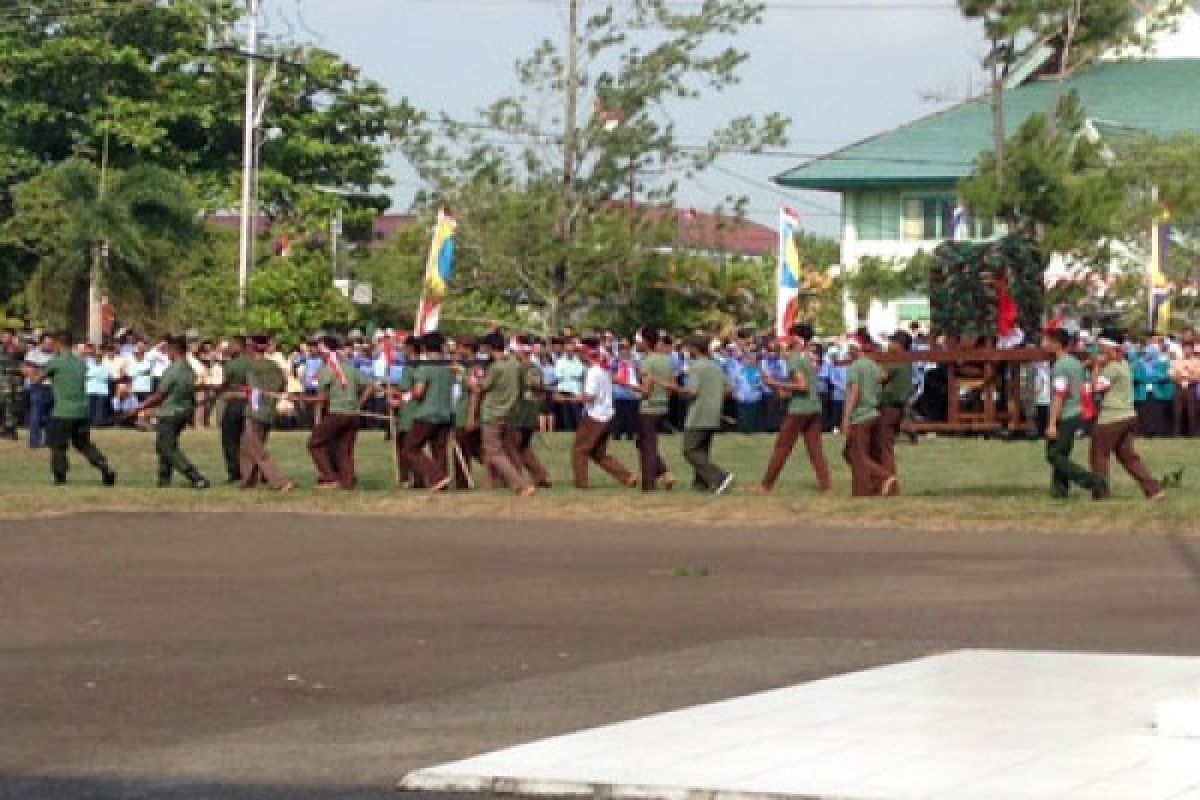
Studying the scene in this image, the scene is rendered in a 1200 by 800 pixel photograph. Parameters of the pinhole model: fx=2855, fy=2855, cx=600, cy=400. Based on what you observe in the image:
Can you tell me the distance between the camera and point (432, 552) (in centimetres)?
2300

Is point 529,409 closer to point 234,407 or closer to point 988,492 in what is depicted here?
point 234,407

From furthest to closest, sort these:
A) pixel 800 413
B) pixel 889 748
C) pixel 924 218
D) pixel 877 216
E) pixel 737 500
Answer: pixel 877 216
pixel 924 218
pixel 800 413
pixel 737 500
pixel 889 748

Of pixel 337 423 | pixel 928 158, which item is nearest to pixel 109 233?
pixel 337 423

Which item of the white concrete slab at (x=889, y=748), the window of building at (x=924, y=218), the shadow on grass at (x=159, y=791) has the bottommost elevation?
the shadow on grass at (x=159, y=791)

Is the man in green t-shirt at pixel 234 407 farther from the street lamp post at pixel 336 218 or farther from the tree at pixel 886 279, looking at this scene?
the street lamp post at pixel 336 218

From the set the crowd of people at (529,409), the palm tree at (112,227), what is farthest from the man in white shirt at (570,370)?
the palm tree at (112,227)

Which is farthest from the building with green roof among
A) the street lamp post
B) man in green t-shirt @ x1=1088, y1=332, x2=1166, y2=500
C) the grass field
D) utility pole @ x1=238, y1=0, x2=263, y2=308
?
man in green t-shirt @ x1=1088, y1=332, x2=1166, y2=500

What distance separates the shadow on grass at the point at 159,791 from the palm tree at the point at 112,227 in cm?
4344

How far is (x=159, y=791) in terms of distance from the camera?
35.6 feet

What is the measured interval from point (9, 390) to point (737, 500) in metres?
19.7

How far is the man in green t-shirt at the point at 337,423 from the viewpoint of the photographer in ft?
99.0

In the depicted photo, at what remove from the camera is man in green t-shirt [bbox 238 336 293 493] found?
30203 mm

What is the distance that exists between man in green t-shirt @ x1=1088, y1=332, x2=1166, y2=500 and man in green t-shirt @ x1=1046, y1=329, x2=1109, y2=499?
0.46 ft

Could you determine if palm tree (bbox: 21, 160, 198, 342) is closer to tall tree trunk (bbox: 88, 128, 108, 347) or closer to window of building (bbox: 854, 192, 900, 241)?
tall tree trunk (bbox: 88, 128, 108, 347)
